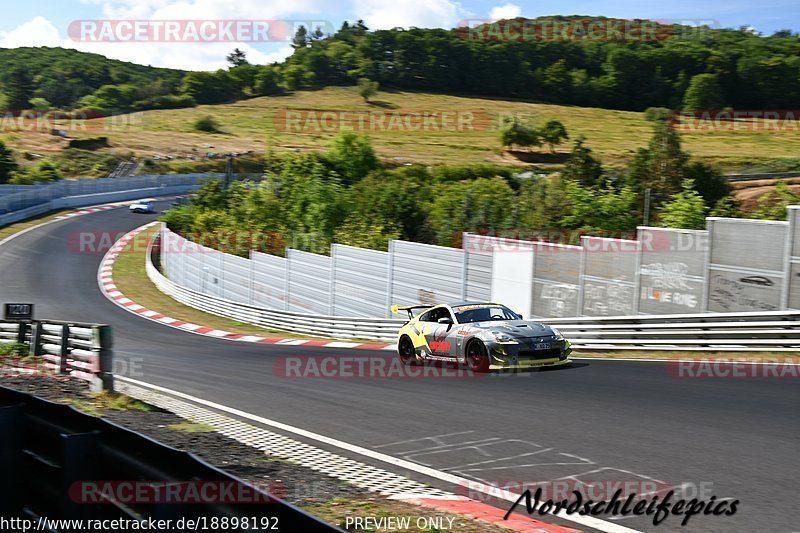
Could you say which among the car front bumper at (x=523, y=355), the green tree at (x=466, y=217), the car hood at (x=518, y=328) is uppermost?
the green tree at (x=466, y=217)

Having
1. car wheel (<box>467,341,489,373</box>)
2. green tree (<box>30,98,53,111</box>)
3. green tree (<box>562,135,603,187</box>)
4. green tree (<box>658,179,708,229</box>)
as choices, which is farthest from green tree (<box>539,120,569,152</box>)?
green tree (<box>30,98,53,111</box>)

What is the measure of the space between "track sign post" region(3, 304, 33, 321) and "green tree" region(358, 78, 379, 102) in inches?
4943

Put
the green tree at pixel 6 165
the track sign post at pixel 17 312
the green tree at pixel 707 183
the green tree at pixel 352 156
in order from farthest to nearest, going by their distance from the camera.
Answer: the green tree at pixel 352 156, the green tree at pixel 6 165, the green tree at pixel 707 183, the track sign post at pixel 17 312

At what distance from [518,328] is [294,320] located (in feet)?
48.8

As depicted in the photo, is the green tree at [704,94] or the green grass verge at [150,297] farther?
the green tree at [704,94]

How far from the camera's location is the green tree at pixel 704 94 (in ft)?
384

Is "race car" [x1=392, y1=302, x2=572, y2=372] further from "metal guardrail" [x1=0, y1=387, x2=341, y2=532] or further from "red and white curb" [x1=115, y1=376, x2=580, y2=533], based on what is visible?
"metal guardrail" [x1=0, y1=387, x2=341, y2=532]

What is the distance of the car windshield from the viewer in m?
15.7

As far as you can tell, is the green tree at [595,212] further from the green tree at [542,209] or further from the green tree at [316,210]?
the green tree at [316,210]

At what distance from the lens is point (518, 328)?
1460 cm

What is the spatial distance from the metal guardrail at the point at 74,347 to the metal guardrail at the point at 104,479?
7.72 m

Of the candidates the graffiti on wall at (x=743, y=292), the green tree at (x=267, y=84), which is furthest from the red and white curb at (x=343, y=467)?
the green tree at (x=267, y=84)

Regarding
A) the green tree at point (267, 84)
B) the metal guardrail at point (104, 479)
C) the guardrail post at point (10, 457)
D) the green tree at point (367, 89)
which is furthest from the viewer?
the green tree at point (267, 84)

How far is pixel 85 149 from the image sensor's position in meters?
101
